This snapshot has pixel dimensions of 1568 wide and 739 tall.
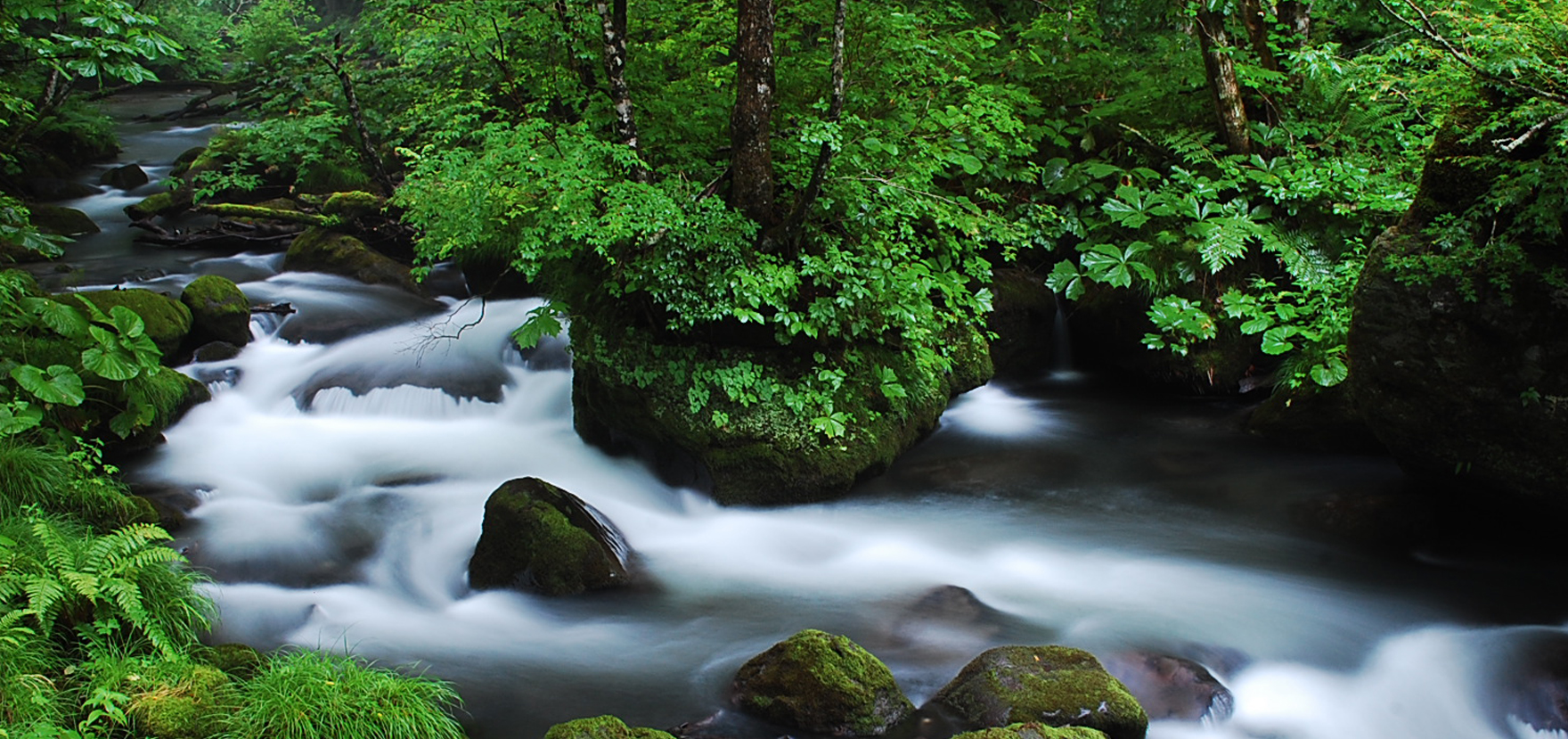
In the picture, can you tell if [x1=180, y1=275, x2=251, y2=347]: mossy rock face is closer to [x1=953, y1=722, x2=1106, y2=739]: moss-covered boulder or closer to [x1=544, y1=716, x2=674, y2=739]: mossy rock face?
[x1=544, y1=716, x2=674, y2=739]: mossy rock face

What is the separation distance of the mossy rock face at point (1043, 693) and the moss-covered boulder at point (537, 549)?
87.4 inches

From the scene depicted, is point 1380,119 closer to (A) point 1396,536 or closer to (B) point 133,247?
(A) point 1396,536

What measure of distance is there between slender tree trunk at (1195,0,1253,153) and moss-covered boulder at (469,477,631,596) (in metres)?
6.32

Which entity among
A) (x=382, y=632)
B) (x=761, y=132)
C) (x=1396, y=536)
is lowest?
(x=382, y=632)

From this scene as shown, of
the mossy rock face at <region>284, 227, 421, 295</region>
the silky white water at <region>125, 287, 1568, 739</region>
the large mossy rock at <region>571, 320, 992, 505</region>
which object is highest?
the mossy rock face at <region>284, 227, 421, 295</region>

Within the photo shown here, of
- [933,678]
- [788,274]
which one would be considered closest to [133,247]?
[788,274]

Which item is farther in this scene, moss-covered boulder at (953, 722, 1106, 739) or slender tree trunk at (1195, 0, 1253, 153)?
slender tree trunk at (1195, 0, 1253, 153)

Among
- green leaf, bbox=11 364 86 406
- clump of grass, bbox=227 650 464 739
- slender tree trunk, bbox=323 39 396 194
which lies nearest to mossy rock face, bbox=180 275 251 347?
slender tree trunk, bbox=323 39 396 194

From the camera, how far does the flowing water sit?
4609 millimetres

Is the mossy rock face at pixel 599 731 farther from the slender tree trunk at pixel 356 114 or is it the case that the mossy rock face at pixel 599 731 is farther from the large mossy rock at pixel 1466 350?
the slender tree trunk at pixel 356 114

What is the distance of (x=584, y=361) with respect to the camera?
6977mm

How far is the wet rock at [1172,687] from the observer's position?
13.9 ft

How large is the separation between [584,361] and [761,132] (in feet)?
7.12

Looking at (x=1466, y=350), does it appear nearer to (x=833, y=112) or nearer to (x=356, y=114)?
(x=833, y=112)
